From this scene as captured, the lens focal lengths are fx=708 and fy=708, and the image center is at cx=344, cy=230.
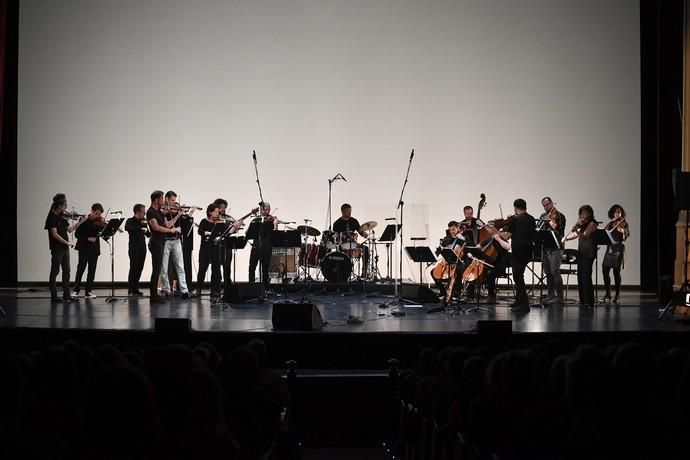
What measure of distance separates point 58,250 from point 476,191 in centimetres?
864

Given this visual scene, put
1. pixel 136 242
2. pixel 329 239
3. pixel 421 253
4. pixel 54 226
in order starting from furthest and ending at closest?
pixel 329 239
pixel 136 242
pixel 54 226
pixel 421 253

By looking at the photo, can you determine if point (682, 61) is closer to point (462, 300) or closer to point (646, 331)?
point (462, 300)

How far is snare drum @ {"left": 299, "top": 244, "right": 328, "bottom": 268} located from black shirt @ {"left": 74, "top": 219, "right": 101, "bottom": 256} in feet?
13.1

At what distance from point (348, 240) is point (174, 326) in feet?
25.0

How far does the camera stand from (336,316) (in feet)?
31.6

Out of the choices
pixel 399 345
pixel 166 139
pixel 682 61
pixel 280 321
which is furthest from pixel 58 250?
pixel 682 61

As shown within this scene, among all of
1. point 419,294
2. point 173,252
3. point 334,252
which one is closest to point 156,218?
point 173,252

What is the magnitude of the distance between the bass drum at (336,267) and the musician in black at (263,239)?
3.62ft

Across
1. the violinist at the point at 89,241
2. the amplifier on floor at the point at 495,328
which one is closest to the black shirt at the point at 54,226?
the violinist at the point at 89,241

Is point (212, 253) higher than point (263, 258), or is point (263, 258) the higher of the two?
point (212, 253)

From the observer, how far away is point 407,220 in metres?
15.6

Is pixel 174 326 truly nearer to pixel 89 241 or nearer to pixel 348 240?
pixel 89 241

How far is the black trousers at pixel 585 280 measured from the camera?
447 inches

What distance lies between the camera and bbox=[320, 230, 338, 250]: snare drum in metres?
14.2
